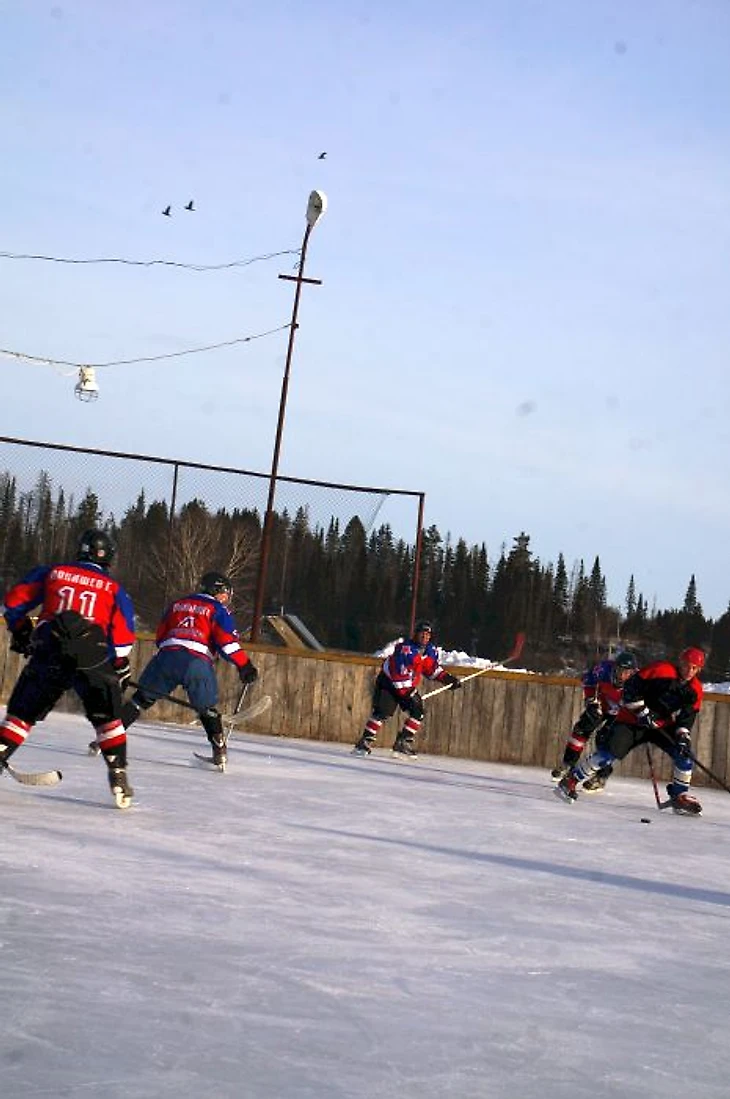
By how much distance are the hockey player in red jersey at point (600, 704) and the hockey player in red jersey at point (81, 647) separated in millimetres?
4381

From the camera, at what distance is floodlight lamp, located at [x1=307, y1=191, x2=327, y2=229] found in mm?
15617

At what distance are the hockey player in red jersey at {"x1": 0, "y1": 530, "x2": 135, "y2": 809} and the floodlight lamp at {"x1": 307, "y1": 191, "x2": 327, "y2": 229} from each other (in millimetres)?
9140

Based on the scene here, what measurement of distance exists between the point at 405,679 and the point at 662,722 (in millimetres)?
3298

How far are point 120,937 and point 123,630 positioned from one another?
301 centimetres

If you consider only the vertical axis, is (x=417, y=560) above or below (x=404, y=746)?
above

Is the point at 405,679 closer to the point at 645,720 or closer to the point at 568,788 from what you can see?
the point at 568,788

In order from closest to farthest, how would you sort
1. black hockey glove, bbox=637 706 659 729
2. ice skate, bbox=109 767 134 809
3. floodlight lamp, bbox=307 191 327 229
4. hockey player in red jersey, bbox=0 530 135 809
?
hockey player in red jersey, bbox=0 530 135 809 → ice skate, bbox=109 767 134 809 → black hockey glove, bbox=637 706 659 729 → floodlight lamp, bbox=307 191 327 229

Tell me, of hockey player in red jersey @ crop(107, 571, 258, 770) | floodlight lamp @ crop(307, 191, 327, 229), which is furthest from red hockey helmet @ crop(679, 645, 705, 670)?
floodlight lamp @ crop(307, 191, 327, 229)

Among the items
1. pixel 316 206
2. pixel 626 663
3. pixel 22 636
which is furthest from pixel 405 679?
pixel 22 636

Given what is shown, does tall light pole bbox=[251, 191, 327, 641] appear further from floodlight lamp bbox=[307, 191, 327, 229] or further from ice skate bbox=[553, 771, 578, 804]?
ice skate bbox=[553, 771, 578, 804]

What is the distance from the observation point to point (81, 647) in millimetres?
6910

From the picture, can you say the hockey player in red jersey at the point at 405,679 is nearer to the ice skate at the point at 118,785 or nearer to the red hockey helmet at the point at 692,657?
the red hockey helmet at the point at 692,657

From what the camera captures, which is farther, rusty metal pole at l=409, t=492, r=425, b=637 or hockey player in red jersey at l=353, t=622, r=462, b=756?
rusty metal pole at l=409, t=492, r=425, b=637

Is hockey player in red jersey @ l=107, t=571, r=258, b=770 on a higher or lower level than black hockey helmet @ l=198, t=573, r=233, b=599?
lower
